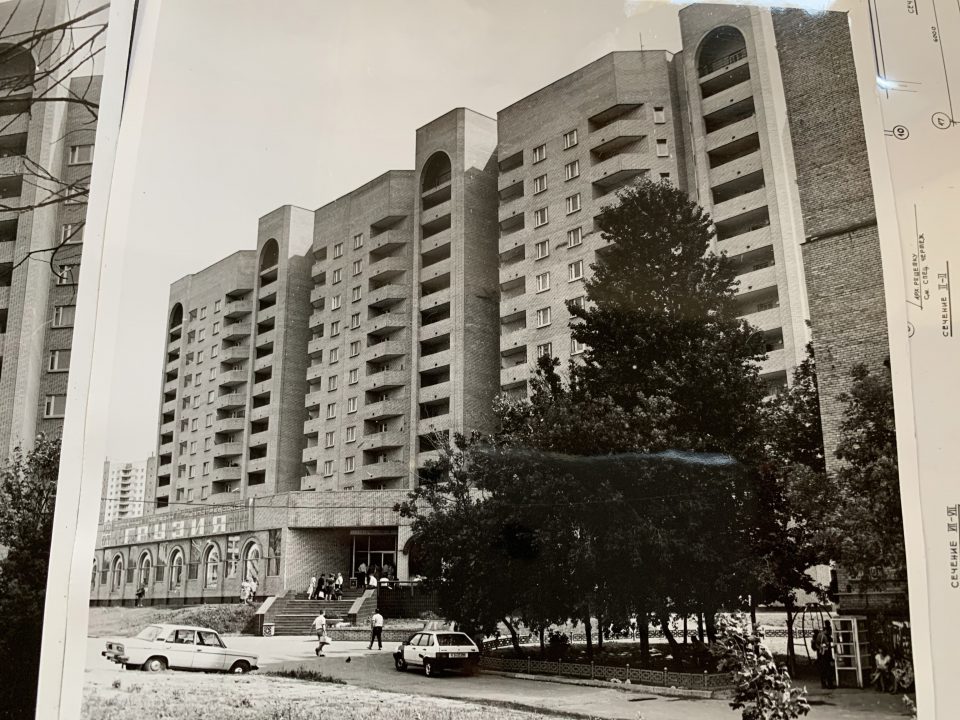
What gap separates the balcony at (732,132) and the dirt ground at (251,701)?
1381 millimetres

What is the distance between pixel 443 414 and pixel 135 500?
78 cm

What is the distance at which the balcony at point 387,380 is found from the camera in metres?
2.02

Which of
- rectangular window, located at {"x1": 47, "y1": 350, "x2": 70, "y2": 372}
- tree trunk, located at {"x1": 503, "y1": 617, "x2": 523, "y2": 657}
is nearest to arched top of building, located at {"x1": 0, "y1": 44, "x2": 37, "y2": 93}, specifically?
rectangular window, located at {"x1": 47, "y1": 350, "x2": 70, "y2": 372}

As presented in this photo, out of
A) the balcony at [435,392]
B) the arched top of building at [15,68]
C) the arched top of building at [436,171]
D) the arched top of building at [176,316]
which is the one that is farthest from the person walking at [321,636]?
the arched top of building at [15,68]

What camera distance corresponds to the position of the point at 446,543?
1.82 metres

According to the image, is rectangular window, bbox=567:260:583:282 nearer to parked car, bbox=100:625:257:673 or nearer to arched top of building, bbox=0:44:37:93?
parked car, bbox=100:625:257:673

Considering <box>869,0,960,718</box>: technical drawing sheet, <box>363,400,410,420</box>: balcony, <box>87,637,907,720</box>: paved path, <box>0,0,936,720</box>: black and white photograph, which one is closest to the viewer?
<box>869,0,960,718</box>: technical drawing sheet

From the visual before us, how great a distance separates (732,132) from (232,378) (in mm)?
1444

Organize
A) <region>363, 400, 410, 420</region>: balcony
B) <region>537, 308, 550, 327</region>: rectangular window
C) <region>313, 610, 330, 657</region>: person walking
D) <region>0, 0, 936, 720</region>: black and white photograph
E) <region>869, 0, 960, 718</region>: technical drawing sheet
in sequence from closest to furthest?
<region>869, 0, 960, 718</region>: technical drawing sheet, <region>0, 0, 936, 720</region>: black and white photograph, <region>313, 610, 330, 657</region>: person walking, <region>537, 308, 550, 327</region>: rectangular window, <region>363, 400, 410, 420</region>: balcony

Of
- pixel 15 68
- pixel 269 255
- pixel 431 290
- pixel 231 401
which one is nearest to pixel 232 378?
pixel 231 401

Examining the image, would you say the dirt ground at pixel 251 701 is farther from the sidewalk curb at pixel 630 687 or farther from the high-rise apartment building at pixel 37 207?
the high-rise apartment building at pixel 37 207

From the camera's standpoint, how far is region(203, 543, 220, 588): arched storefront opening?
75.1 inches

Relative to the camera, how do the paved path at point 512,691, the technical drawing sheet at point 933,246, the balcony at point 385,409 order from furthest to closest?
1. the balcony at point 385,409
2. the paved path at point 512,691
3. the technical drawing sheet at point 933,246

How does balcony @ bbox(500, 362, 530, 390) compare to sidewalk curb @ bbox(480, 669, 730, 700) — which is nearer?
sidewalk curb @ bbox(480, 669, 730, 700)
